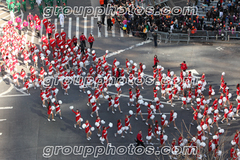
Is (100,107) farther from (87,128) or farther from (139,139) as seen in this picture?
(139,139)

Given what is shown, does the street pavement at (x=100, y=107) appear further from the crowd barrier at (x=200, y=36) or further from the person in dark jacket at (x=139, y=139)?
the person in dark jacket at (x=139, y=139)

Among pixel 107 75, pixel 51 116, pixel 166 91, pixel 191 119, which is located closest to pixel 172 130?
pixel 191 119

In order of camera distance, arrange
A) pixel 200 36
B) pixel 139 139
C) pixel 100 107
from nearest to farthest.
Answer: pixel 139 139 → pixel 100 107 → pixel 200 36

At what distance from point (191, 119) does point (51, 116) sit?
10832 millimetres

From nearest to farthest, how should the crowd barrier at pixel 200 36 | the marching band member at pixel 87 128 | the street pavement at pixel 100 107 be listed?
the marching band member at pixel 87 128, the street pavement at pixel 100 107, the crowd barrier at pixel 200 36

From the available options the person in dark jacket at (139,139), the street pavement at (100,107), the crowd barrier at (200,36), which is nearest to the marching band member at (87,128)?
the street pavement at (100,107)

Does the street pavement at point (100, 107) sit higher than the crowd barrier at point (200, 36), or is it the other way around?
the crowd barrier at point (200, 36)

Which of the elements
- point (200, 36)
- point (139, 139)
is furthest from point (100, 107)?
point (200, 36)

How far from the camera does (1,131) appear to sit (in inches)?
969

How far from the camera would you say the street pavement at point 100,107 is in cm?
2353

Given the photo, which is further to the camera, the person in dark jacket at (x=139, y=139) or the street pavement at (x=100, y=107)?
the street pavement at (x=100, y=107)

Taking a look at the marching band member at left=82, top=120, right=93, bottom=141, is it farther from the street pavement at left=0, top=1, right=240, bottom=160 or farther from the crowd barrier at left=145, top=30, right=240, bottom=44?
the crowd barrier at left=145, top=30, right=240, bottom=44

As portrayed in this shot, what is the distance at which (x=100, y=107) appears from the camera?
27.1m

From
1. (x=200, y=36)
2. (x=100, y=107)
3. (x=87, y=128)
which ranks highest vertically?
(x=200, y=36)
